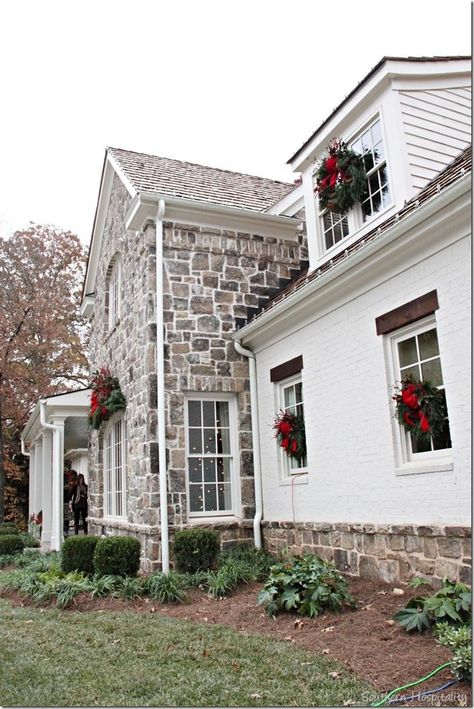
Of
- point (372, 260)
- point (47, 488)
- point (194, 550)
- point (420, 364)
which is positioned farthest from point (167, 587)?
point (47, 488)

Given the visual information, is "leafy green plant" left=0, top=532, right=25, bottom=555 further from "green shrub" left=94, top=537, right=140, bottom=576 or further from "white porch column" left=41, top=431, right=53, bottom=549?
"green shrub" left=94, top=537, right=140, bottom=576

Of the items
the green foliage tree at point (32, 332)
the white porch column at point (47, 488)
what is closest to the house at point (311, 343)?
the white porch column at point (47, 488)

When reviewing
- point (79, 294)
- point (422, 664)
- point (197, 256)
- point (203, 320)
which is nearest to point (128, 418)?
point (203, 320)

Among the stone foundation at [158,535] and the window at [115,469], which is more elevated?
the window at [115,469]

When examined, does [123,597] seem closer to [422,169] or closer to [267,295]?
[267,295]

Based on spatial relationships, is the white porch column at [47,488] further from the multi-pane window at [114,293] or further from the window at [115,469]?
the multi-pane window at [114,293]

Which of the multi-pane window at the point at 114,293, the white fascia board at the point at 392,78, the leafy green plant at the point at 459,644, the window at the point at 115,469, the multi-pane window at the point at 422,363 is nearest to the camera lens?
the leafy green plant at the point at 459,644

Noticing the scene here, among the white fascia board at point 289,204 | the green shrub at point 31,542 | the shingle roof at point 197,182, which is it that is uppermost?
the shingle roof at point 197,182

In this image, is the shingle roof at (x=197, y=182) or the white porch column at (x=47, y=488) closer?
the shingle roof at (x=197, y=182)

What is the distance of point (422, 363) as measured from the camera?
20.8ft

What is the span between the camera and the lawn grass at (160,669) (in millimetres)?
3988

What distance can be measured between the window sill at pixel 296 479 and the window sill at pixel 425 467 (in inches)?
80.7

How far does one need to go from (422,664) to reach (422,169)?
5648 millimetres

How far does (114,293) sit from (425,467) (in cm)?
839
